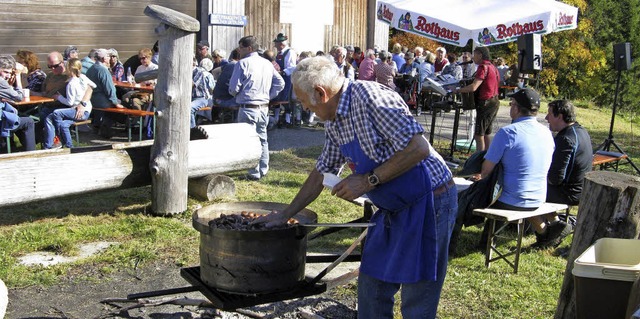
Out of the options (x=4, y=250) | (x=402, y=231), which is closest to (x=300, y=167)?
(x=4, y=250)

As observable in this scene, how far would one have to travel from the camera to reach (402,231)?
354cm

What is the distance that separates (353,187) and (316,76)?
21.3 inches

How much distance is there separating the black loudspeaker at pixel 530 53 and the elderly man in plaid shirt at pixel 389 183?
719 centimetres

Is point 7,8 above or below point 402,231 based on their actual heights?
above

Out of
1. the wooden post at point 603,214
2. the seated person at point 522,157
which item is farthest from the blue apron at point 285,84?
the wooden post at point 603,214

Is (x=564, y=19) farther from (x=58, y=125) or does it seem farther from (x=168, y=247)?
(x=168, y=247)

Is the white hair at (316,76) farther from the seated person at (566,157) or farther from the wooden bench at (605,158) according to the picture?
the wooden bench at (605,158)

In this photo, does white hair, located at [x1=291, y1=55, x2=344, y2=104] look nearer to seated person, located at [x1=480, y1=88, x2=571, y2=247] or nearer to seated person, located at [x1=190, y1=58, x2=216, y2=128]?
seated person, located at [x1=480, y1=88, x2=571, y2=247]

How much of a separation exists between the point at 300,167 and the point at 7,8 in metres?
6.21

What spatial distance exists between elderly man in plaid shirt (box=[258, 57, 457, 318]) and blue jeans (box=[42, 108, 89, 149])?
737 centimetres

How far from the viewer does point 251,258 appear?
12.8 ft

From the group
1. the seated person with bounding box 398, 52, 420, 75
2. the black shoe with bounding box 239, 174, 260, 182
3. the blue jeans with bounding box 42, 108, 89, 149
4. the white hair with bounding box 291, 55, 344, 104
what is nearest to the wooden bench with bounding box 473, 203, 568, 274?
the white hair with bounding box 291, 55, 344, 104

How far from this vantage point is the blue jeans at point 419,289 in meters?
3.62

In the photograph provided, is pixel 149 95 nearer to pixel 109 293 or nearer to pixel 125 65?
pixel 125 65
